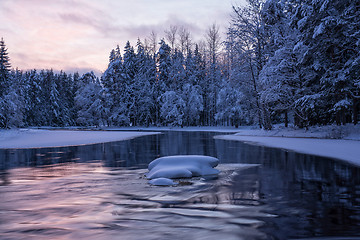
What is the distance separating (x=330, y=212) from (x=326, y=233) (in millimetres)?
1288

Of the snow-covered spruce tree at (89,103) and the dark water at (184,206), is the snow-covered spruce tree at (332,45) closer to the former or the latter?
the dark water at (184,206)

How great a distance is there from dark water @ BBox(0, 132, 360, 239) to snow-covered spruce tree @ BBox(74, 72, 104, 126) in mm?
66034

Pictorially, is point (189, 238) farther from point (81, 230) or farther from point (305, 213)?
point (305, 213)

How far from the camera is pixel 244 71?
37312 mm

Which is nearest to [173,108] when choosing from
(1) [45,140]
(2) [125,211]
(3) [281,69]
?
(3) [281,69]

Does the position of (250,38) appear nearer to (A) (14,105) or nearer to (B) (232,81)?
(B) (232,81)

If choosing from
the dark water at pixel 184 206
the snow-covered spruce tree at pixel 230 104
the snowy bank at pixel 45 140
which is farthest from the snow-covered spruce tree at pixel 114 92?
the dark water at pixel 184 206

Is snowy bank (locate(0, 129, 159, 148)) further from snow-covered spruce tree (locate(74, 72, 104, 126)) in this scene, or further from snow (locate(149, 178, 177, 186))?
snow-covered spruce tree (locate(74, 72, 104, 126))

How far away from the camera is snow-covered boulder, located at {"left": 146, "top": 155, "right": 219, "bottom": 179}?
32.5 feet

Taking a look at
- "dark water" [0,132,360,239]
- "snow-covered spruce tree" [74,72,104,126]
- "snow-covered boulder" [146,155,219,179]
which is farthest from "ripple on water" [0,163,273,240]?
"snow-covered spruce tree" [74,72,104,126]

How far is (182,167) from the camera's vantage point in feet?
34.1

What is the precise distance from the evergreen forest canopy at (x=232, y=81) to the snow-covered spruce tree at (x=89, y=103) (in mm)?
251

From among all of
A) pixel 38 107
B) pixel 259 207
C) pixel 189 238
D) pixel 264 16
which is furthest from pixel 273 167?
pixel 38 107

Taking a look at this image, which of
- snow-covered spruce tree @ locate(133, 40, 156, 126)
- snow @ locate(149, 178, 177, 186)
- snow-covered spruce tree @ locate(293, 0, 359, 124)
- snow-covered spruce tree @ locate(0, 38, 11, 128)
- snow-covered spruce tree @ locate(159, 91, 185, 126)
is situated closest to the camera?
snow @ locate(149, 178, 177, 186)
